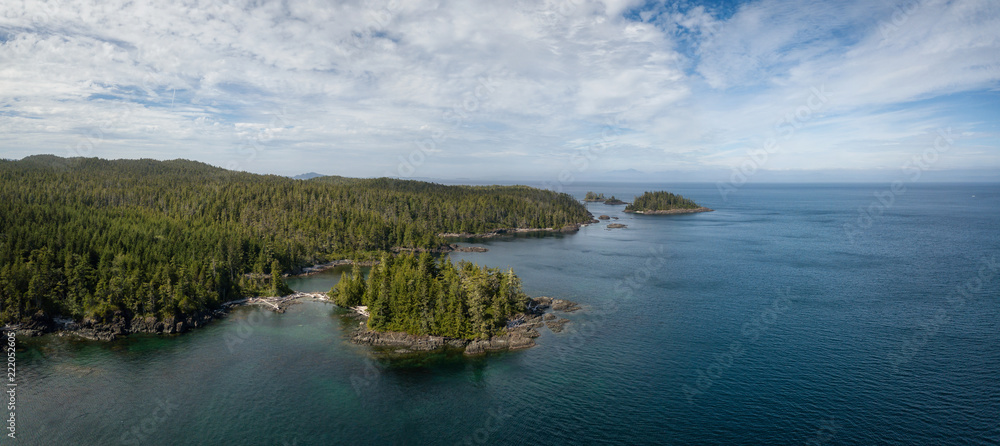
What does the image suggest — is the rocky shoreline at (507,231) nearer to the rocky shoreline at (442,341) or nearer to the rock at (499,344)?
the rocky shoreline at (442,341)

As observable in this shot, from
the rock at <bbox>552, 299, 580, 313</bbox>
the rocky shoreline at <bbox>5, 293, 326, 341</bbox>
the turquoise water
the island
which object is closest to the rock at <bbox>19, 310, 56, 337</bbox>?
the rocky shoreline at <bbox>5, 293, 326, 341</bbox>

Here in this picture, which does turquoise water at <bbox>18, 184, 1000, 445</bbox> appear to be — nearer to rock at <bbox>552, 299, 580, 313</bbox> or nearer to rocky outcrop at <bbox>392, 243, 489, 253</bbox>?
rock at <bbox>552, 299, 580, 313</bbox>

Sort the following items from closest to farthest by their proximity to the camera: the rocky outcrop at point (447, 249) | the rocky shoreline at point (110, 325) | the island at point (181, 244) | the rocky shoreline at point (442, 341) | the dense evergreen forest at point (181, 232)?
the rocky shoreline at point (442, 341), the rocky shoreline at point (110, 325), the island at point (181, 244), the dense evergreen forest at point (181, 232), the rocky outcrop at point (447, 249)

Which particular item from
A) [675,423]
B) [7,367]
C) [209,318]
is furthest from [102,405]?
[675,423]

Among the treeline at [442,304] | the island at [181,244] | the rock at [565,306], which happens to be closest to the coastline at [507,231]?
the island at [181,244]

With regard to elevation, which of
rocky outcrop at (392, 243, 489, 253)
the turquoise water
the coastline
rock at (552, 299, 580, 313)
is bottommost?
the turquoise water

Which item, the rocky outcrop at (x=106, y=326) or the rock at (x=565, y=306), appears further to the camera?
the rock at (x=565, y=306)

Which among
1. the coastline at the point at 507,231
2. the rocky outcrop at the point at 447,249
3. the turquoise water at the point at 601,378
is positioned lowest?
the turquoise water at the point at 601,378
